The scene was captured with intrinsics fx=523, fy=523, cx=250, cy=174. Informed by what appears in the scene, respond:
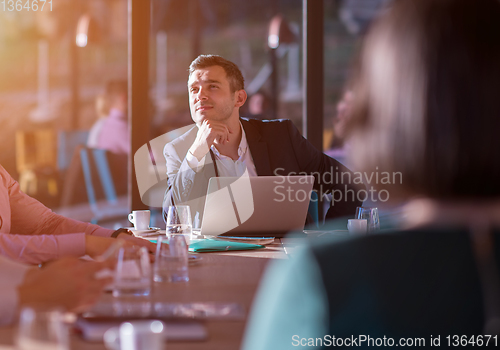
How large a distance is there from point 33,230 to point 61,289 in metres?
1.14

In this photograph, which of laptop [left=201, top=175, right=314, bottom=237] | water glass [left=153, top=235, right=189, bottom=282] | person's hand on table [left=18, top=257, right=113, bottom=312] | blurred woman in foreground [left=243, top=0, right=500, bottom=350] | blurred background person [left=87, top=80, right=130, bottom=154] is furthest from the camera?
blurred background person [left=87, top=80, right=130, bottom=154]

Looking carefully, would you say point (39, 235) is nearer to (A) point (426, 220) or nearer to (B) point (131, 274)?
(B) point (131, 274)

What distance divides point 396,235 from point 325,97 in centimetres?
348

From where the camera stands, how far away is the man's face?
3.13 meters

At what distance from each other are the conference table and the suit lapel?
0.79 meters

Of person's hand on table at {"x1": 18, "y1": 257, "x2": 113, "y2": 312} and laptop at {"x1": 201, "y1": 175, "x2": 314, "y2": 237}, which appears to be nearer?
person's hand on table at {"x1": 18, "y1": 257, "x2": 113, "y2": 312}

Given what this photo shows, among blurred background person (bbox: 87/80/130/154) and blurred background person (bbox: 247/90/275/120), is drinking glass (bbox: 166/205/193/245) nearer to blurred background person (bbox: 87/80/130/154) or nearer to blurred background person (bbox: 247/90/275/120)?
blurred background person (bbox: 87/80/130/154)

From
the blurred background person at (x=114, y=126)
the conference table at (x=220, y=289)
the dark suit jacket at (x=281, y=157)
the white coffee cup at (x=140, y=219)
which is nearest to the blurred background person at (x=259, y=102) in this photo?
the blurred background person at (x=114, y=126)

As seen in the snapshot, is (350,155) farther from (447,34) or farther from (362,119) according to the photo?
(447,34)

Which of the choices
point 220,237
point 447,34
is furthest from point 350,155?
point 220,237

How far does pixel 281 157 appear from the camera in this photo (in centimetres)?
308

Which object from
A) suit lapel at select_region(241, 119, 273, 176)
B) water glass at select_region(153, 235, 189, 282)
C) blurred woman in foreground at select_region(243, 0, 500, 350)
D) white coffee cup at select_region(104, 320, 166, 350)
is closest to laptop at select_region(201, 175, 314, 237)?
water glass at select_region(153, 235, 189, 282)

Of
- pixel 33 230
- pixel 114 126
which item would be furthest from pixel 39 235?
pixel 114 126

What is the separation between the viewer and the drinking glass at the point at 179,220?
7.06ft
